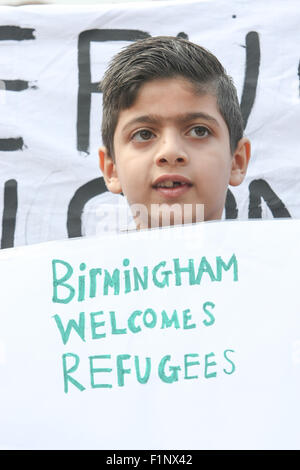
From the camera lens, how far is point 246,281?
2.79 ft

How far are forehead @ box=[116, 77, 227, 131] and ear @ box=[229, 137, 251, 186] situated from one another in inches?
3.0

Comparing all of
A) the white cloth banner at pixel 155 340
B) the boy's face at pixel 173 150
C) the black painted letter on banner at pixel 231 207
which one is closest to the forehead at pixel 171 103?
the boy's face at pixel 173 150

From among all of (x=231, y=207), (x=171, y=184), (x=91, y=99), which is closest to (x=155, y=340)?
(x=171, y=184)

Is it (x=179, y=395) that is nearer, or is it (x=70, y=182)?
(x=179, y=395)

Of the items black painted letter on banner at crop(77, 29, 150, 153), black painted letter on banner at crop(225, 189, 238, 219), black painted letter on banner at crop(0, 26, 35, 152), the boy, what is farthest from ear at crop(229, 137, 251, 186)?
black painted letter on banner at crop(0, 26, 35, 152)

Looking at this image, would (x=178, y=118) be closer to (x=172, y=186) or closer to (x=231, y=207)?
(x=172, y=186)

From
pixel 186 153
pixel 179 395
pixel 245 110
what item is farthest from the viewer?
pixel 245 110

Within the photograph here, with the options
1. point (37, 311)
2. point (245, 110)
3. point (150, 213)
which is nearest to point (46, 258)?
point (37, 311)

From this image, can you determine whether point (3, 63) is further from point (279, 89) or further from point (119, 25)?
point (279, 89)

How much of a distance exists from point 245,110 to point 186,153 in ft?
2.05

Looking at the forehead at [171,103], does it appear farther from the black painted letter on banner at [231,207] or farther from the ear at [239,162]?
the black painted letter on banner at [231,207]

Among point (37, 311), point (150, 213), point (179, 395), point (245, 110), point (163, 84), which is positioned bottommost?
point (179, 395)

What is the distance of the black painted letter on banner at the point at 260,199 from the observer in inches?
60.7

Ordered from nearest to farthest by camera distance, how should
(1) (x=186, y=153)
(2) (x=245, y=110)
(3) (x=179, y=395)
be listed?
(3) (x=179, y=395) → (1) (x=186, y=153) → (2) (x=245, y=110)
